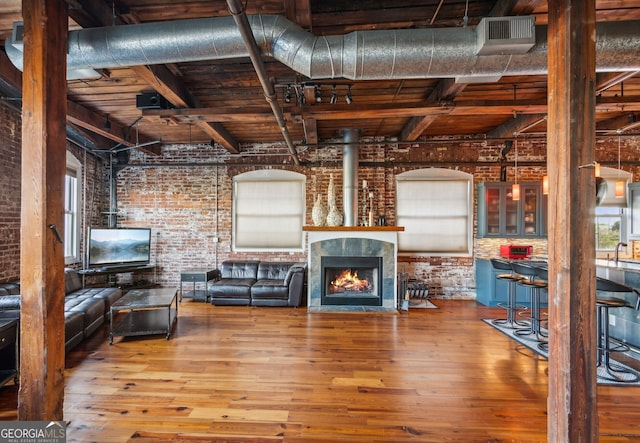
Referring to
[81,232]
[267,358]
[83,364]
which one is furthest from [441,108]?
[81,232]

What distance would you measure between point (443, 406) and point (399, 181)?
15.2ft

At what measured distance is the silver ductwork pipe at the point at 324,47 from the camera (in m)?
2.31

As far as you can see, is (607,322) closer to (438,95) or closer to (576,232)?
(576,232)

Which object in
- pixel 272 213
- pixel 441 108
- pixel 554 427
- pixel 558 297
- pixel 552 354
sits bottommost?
pixel 554 427

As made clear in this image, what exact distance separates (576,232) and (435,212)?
4775 mm

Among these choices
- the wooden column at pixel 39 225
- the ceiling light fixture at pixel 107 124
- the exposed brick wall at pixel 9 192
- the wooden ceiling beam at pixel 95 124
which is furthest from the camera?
the ceiling light fixture at pixel 107 124

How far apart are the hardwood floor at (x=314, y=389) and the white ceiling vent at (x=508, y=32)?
9.01 feet

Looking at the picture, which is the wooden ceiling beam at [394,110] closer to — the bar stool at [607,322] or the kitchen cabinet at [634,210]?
the bar stool at [607,322]

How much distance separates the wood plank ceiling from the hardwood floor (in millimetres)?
2823

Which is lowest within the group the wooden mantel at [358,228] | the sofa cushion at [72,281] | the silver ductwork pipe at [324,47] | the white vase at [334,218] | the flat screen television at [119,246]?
the sofa cushion at [72,281]

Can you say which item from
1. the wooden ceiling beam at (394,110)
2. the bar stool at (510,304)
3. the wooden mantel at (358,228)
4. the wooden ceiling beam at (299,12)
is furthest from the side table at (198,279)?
the bar stool at (510,304)

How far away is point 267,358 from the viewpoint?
11.2 feet

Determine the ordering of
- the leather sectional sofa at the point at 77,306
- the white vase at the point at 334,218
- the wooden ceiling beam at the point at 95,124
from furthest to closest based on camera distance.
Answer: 1. the white vase at the point at 334,218
2. the wooden ceiling beam at the point at 95,124
3. the leather sectional sofa at the point at 77,306

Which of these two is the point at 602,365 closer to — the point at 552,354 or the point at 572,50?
the point at 552,354
